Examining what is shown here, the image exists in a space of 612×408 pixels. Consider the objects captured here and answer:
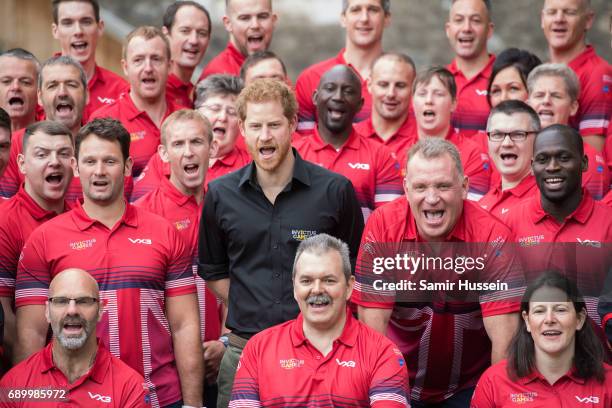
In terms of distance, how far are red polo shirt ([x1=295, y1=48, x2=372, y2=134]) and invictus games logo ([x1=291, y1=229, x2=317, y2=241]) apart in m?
2.26

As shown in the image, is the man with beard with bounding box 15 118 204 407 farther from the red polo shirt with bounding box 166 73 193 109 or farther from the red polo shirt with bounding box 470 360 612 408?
the red polo shirt with bounding box 166 73 193 109

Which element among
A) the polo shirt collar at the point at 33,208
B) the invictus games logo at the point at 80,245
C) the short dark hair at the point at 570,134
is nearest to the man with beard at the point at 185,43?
the polo shirt collar at the point at 33,208

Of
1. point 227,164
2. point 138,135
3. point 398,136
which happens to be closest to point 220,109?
point 227,164

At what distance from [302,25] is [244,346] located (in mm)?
11252

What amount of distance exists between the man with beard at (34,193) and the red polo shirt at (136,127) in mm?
1071

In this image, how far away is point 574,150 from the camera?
833 centimetres

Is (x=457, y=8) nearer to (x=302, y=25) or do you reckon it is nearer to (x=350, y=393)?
(x=350, y=393)

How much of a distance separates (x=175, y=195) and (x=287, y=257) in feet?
4.09

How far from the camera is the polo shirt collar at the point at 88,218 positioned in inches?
309

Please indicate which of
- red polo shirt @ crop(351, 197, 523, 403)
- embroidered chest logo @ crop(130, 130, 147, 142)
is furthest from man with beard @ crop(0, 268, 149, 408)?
embroidered chest logo @ crop(130, 130, 147, 142)

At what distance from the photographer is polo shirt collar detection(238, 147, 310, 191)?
788 cm

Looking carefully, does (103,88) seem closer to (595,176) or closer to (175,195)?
(175,195)

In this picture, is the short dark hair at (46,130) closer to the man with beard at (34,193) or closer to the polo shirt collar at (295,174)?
the man with beard at (34,193)

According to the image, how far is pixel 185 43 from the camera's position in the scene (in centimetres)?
1077
